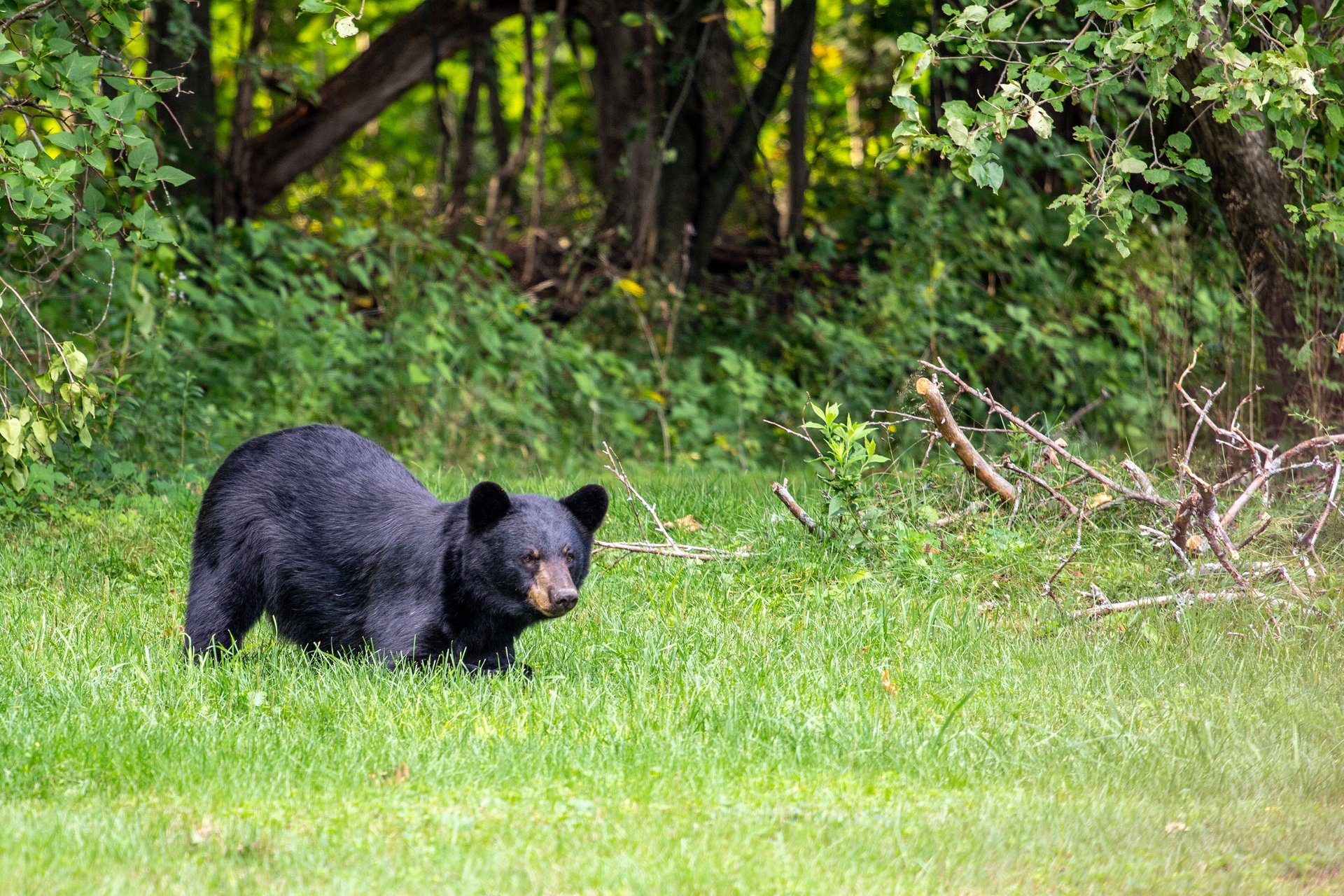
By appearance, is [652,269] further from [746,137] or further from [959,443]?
[959,443]

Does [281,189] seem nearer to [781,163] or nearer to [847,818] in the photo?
[781,163]

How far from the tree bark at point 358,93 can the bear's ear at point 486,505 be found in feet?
28.0

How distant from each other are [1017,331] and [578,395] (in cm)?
398

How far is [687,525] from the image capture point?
7.00 meters

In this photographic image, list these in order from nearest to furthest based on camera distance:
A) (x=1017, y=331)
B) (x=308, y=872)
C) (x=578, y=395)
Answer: (x=308, y=872) < (x=578, y=395) < (x=1017, y=331)

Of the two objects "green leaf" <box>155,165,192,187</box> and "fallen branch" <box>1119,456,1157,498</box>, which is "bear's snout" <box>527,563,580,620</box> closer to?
"green leaf" <box>155,165,192,187</box>

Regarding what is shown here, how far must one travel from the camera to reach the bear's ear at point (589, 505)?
17.0ft

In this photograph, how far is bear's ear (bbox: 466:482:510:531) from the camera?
16.1ft

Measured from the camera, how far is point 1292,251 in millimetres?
7703

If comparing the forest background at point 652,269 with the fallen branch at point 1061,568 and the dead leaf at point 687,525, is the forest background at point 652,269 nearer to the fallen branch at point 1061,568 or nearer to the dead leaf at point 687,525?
the fallen branch at point 1061,568

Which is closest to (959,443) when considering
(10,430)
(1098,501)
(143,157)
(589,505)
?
(1098,501)

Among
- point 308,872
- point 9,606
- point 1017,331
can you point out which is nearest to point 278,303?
point 9,606

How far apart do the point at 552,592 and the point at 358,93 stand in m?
9.00

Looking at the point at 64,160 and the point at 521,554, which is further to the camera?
the point at 64,160
